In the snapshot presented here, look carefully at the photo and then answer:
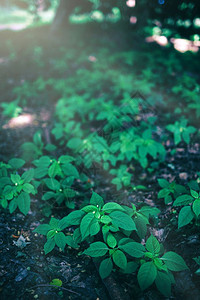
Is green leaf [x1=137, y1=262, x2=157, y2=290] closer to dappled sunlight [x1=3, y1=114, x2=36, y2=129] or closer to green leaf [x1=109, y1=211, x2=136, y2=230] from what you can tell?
green leaf [x1=109, y1=211, x2=136, y2=230]

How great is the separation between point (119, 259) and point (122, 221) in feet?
0.89

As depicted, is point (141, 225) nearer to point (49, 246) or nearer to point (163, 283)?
point (163, 283)

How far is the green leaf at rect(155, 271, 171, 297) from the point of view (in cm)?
132

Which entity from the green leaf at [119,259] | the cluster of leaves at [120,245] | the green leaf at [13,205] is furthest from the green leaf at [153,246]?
the green leaf at [13,205]

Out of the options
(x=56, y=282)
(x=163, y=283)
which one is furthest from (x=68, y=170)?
(x=163, y=283)

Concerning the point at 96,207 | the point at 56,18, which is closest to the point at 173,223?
the point at 96,207

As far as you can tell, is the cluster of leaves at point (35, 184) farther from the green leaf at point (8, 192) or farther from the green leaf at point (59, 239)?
the green leaf at point (59, 239)

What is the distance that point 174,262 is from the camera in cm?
144

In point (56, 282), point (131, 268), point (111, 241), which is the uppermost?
point (111, 241)

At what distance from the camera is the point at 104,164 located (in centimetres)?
273

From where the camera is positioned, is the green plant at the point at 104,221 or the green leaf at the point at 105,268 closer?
the green leaf at the point at 105,268

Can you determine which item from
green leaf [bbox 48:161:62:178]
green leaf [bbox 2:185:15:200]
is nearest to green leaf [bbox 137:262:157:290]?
green leaf [bbox 48:161:62:178]

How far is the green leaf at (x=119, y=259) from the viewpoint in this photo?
1.42 m

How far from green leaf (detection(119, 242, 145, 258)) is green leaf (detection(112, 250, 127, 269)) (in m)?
0.05
